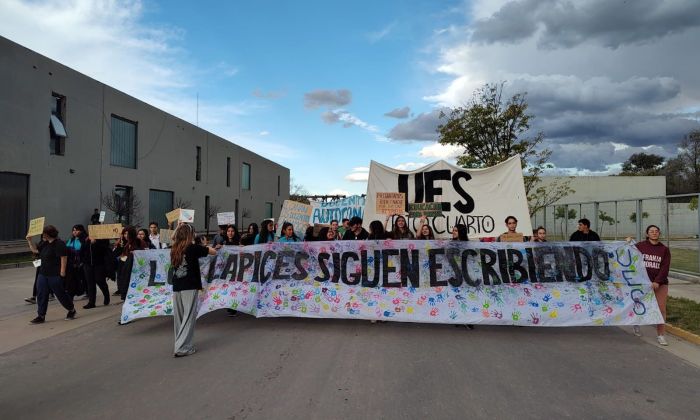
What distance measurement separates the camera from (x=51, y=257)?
25.3 feet

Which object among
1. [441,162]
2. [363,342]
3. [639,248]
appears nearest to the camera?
[363,342]

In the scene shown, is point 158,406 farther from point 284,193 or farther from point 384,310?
point 284,193

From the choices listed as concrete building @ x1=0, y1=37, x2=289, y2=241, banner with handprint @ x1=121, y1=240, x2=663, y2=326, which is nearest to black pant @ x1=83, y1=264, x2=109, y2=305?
banner with handprint @ x1=121, y1=240, x2=663, y2=326

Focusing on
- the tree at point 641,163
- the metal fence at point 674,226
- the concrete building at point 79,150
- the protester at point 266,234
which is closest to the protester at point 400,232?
the protester at point 266,234

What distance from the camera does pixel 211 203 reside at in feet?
142

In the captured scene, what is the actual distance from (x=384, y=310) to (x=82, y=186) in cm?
2413

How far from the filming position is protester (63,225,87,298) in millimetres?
8922

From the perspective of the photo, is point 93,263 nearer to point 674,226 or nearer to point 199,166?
point 674,226

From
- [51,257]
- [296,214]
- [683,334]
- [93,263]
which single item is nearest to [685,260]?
[683,334]

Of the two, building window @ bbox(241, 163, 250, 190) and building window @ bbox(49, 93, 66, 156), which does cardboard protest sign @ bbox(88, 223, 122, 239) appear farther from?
building window @ bbox(241, 163, 250, 190)

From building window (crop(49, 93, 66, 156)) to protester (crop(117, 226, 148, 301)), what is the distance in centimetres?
1764

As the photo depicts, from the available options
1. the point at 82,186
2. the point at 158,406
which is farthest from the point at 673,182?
the point at 158,406

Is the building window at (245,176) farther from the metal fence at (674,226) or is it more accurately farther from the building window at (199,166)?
the metal fence at (674,226)

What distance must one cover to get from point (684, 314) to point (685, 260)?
9.55 metres
